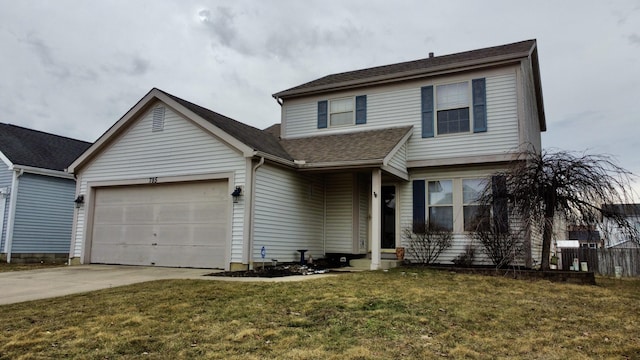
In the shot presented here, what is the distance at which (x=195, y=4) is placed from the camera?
15.0 m

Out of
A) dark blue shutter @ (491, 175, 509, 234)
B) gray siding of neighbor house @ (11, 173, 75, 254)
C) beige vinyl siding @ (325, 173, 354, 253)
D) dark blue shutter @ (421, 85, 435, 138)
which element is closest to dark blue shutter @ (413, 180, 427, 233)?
dark blue shutter @ (421, 85, 435, 138)

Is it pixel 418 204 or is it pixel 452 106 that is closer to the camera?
pixel 452 106

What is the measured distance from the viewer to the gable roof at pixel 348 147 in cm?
1237

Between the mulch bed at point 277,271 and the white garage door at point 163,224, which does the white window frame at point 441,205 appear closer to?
the mulch bed at point 277,271

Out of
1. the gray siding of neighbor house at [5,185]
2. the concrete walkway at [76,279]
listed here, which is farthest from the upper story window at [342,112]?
the gray siding of neighbor house at [5,185]

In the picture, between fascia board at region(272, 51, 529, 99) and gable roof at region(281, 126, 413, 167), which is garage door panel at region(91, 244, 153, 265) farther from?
fascia board at region(272, 51, 529, 99)

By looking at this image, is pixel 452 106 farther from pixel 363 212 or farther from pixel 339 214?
pixel 339 214

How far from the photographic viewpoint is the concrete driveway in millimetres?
8383

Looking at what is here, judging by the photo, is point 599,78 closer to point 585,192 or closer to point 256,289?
point 585,192

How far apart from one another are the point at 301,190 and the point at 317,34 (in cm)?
786

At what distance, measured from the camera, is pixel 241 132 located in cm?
1327

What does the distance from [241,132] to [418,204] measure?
555 centimetres

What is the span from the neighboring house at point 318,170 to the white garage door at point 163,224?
0.03 metres

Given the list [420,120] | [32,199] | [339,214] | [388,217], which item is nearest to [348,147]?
[339,214]
